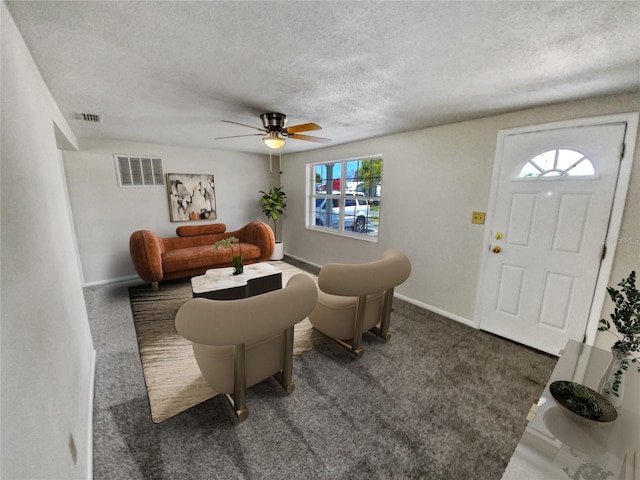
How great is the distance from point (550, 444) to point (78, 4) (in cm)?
273

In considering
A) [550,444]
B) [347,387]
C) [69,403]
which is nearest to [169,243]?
[69,403]

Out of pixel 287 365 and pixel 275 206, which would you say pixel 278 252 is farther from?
pixel 287 365

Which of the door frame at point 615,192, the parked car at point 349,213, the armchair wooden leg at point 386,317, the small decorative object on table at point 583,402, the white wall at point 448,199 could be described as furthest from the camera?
the parked car at point 349,213

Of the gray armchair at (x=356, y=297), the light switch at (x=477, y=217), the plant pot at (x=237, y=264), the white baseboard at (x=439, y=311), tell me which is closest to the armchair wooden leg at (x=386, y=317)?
the gray armchair at (x=356, y=297)

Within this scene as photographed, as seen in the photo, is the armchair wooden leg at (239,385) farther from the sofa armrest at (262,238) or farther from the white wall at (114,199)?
the white wall at (114,199)

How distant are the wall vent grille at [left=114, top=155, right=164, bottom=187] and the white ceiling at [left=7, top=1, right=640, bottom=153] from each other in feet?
5.42

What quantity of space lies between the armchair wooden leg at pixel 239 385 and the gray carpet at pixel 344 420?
6 centimetres

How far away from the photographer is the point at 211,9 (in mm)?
1121

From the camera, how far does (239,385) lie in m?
1.64

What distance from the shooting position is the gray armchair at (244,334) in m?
1.33

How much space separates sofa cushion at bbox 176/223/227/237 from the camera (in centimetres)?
452

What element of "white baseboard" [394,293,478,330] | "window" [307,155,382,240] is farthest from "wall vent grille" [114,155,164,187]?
"white baseboard" [394,293,478,330]

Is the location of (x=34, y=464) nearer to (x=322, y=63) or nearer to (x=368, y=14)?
(x=368, y=14)

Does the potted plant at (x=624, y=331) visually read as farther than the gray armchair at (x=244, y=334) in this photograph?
No
